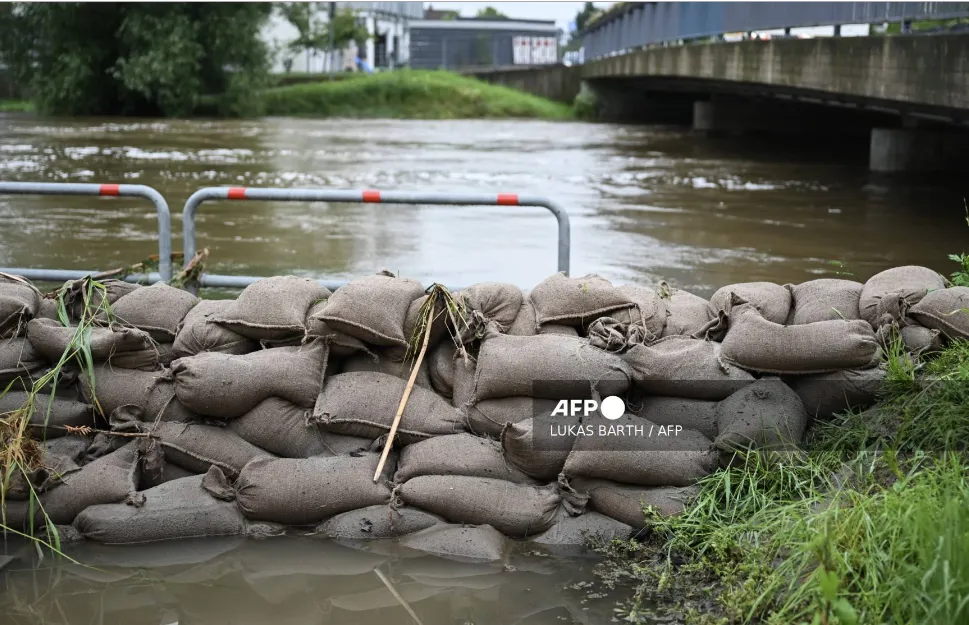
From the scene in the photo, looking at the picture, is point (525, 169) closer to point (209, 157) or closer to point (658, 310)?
point (209, 157)

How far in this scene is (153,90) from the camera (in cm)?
3856

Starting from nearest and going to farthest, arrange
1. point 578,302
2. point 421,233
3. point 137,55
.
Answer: point 578,302, point 421,233, point 137,55

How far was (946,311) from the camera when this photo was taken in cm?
405

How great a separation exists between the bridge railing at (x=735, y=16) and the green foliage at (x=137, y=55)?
13813 millimetres

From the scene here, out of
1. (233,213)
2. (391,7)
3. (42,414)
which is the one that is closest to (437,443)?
(42,414)

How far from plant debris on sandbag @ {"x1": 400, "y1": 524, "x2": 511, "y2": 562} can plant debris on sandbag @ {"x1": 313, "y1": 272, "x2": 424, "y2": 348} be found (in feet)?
2.46

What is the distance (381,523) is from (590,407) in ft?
2.84

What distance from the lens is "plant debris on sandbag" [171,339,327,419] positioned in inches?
160

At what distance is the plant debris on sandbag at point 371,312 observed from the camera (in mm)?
4145

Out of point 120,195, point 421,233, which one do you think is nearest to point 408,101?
point 421,233

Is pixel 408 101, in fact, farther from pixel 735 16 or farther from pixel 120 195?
pixel 120 195

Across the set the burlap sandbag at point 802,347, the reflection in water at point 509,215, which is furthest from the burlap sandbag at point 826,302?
the reflection in water at point 509,215

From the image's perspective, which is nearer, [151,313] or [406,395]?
[406,395]

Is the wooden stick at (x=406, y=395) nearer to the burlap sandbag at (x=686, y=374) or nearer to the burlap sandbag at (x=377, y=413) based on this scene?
the burlap sandbag at (x=377, y=413)
